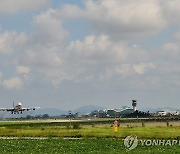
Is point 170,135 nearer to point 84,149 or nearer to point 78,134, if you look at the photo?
point 78,134

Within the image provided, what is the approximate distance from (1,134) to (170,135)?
107 feet

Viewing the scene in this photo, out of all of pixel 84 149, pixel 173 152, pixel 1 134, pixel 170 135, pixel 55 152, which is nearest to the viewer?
pixel 173 152

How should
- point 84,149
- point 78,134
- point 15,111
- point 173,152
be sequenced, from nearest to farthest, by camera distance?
point 173,152
point 84,149
point 78,134
point 15,111

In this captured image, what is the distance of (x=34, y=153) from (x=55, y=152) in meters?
2.11

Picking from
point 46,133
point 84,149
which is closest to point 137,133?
point 46,133

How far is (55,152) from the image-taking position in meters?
41.2

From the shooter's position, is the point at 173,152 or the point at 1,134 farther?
the point at 1,134

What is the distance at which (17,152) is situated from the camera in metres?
41.8

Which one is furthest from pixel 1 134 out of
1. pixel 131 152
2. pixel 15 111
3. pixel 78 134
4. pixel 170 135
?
pixel 15 111

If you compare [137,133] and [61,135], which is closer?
[137,133]

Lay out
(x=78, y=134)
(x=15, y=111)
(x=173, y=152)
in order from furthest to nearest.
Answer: (x=15, y=111) < (x=78, y=134) < (x=173, y=152)

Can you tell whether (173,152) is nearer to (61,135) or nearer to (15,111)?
(61,135)

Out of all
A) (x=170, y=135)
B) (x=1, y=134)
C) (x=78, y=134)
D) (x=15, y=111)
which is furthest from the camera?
(x=15, y=111)

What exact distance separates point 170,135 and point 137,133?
568 centimetres
